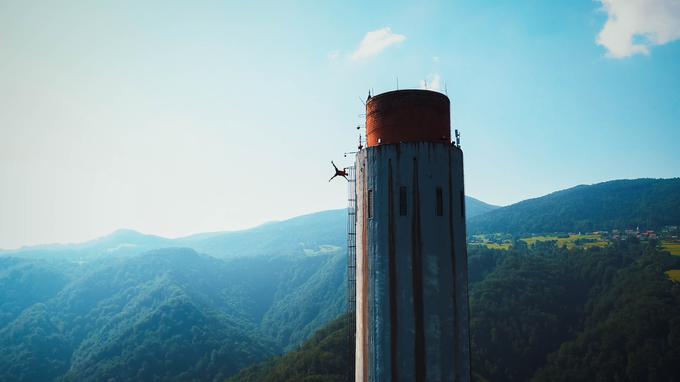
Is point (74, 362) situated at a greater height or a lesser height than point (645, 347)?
lesser

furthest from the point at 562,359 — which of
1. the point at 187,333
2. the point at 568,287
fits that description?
the point at 187,333

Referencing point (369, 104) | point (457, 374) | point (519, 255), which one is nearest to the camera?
point (457, 374)

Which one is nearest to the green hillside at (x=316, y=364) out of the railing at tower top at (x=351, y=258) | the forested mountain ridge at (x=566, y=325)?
the forested mountain ridge at (x=566, y=325)

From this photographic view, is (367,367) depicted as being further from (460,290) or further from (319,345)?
(319,345)

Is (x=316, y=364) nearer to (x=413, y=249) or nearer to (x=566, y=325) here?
(x=566, y=325)

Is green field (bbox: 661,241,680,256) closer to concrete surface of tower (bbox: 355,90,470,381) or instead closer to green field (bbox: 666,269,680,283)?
green field (bbox: 666,269,680,283)

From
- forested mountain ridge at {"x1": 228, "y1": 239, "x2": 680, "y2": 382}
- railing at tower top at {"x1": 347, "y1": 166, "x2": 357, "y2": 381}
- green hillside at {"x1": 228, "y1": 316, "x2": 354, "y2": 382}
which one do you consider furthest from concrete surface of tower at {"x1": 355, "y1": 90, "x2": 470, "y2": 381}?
forested mountain ridge at {"x1": 228, "y1": 239, "x2": 680, "y2": 382}

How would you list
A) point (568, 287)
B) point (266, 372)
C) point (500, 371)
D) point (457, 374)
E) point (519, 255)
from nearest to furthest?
point (457, 374), point (500, 371), point (266, 372), point (568, 287), point (519, 255)

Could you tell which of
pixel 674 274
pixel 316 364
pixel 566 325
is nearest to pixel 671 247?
pixel 674 274
